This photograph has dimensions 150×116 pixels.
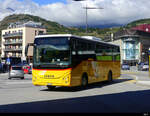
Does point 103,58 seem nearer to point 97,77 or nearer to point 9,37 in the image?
point 97,77

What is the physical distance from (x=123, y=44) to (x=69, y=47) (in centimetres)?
8523

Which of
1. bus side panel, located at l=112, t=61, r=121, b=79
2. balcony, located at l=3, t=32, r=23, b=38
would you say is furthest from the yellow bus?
balcony, located at l=3, t=32, r=23, b=38

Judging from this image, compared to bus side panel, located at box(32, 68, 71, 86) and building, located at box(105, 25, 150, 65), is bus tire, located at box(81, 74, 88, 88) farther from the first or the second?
building, located at box(105, 25, 150, 65)

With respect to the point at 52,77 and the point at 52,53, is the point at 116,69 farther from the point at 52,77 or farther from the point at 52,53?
the point at 52,53

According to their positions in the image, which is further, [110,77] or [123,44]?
[123,44]

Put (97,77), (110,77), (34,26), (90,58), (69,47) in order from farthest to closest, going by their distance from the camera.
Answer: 1. (34,26)
2. (110,77)
3. (97,77)
4. (90,58)
5. (69,47)

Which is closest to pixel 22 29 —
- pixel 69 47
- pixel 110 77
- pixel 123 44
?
pixel 123 44

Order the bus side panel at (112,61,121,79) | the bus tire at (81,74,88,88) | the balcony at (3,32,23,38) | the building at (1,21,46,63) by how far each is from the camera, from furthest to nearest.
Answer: the balcony at (3,32,23,38) → the building at (1,21,46,63) → the bus side panel at (112,61,121,79) → the bus tire at (81,74,88,88)

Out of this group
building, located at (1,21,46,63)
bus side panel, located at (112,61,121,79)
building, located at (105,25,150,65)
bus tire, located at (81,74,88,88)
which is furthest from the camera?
building, located at (1,21,46,63)

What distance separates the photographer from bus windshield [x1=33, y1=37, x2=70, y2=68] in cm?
1599

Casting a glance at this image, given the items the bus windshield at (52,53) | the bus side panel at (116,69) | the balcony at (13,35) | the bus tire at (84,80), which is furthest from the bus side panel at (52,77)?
the balcony at (13,35)

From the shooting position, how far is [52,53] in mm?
16188

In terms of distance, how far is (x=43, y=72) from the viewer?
16391mm

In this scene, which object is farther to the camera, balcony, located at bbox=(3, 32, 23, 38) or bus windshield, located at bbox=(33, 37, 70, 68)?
balcony, located at bbox=(3, 32, 23, 38)
